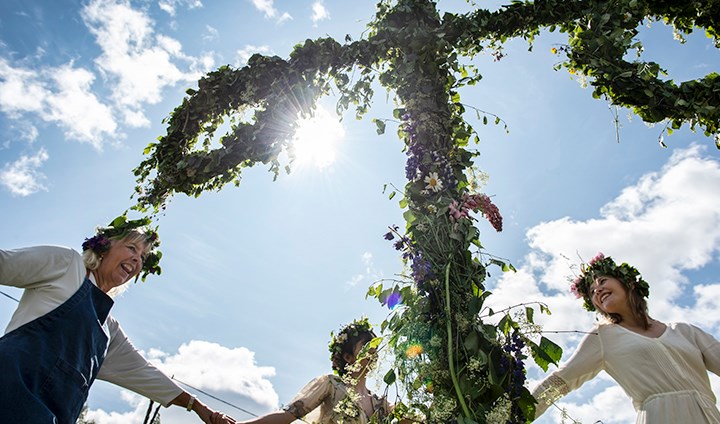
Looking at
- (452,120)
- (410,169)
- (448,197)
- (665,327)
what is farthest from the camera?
(665,327)

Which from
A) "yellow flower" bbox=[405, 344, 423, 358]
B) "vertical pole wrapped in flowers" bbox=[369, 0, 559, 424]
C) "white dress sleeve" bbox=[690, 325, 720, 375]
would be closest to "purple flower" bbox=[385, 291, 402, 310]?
"vertical pole wrapped in flowers" bbox=[369, 0, 559, 424]

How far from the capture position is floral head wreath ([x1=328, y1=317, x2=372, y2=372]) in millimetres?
3453

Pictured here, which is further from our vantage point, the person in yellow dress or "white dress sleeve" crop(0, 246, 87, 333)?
the person in yellow dress

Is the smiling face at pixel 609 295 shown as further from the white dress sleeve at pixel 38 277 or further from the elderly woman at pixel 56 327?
the white dress sleeve at pixel 38 277

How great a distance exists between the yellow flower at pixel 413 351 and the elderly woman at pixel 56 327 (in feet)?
4.51

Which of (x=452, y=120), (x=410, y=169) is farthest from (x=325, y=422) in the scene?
(x=452, y=120)

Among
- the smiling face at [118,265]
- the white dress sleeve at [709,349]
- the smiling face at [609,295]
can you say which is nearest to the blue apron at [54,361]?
the smiling face at [118,265]

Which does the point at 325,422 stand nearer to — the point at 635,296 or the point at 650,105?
the point at 635,296

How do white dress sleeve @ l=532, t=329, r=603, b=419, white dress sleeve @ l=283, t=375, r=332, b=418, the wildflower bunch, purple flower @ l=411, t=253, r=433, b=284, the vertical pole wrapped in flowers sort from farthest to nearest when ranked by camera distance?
white dress sleeve @ l=283, t=375, r=332, b=418 < white dress sleeve @ l=532, t=329, r=603, b=419 < the wildflower bunch < purple flower @ l=411, t=253, r=433, b=284 < the vertical pole wrapped in flowers

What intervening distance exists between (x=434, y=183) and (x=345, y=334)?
75.0 inches

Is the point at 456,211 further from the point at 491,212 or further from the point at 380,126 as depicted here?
the point at 380,126

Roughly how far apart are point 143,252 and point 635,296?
296cm

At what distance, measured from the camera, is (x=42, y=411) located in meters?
1.67

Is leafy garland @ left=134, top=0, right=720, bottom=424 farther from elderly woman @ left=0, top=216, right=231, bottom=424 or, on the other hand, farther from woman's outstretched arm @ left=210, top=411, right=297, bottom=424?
woman's outstretched arm @ left=210, top=411, right=297, bottom=424
